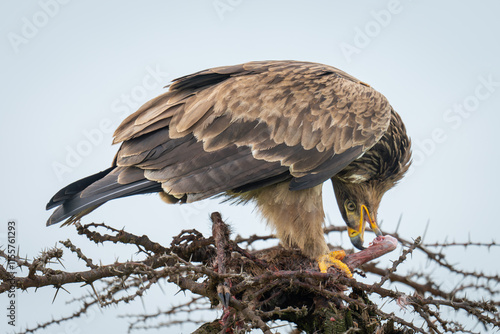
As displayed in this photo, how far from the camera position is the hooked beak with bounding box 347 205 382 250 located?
16.1 feet

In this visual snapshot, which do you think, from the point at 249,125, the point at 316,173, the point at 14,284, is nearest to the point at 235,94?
the point at 249,125

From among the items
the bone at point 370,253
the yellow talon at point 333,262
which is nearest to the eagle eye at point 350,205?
the bone at point 370,253

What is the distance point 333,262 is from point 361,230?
0.85m

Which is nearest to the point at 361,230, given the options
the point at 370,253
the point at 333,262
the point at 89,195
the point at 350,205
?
the point at 350,205

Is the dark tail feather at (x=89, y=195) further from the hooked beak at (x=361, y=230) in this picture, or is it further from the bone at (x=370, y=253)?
the hooked beak at (x=361, y=230)

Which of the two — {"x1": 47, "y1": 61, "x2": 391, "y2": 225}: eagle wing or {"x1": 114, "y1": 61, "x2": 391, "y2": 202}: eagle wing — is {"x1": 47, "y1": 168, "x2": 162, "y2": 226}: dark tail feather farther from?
{"x1": 114, "y1": 61, "x2": 391, "y2": 202}: eagle wing

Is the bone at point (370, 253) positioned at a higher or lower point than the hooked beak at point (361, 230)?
lower

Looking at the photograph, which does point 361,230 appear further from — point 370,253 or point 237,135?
point 237,135

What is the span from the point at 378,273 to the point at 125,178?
2152 mm

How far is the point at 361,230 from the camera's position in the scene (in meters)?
4.93

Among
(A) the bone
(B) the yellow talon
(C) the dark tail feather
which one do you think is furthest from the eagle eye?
(C) the dark tail feather

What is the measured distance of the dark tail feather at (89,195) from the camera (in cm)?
375

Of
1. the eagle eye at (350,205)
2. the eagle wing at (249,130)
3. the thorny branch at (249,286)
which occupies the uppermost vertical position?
the eagle wing at (249,130)

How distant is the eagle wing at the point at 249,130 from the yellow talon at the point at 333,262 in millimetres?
560
